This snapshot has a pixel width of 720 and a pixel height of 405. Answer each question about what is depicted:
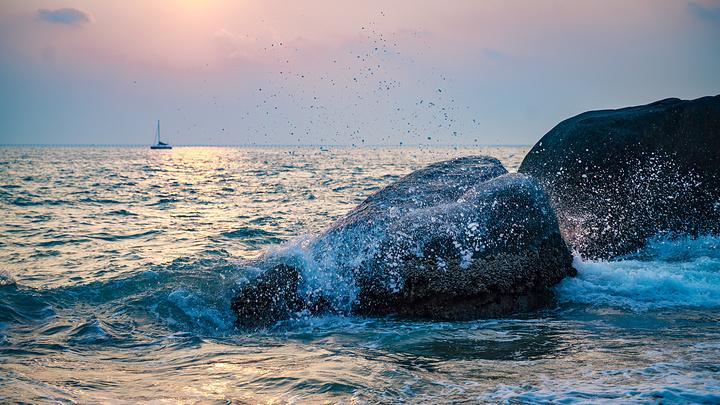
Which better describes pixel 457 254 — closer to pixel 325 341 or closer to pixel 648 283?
pixel 325 341

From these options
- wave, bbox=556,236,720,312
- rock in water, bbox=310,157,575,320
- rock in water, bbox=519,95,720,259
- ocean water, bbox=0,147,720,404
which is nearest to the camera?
ocean water, bbox=0,147,720,404

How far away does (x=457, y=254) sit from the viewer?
5379 mm

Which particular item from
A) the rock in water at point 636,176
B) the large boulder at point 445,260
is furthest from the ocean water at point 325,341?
the rock in water at point 636,176

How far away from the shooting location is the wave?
5.48m

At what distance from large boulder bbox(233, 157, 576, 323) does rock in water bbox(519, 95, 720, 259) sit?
2078 millimetres

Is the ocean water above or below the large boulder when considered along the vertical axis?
below

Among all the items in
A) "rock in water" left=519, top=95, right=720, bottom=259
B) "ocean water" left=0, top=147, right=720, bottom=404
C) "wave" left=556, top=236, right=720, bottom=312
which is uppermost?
"rock in water" left=519, top=95, right=720, bottom=259

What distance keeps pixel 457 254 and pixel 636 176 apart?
13.8 feet

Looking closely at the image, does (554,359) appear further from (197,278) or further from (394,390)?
(197,278)

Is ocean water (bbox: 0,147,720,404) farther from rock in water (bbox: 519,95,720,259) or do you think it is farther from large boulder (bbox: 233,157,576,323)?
rock in water (bbox: 519,95,720,259)

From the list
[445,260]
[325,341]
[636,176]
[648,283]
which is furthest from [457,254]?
[636,176]

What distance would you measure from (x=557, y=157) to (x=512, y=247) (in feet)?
10.9

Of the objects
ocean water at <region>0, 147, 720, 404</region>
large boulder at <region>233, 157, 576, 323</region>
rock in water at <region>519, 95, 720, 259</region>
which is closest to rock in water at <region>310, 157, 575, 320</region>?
large boulder at <region>233, 157, 576, 323</region>

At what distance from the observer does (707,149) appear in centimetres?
809
